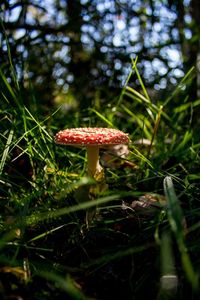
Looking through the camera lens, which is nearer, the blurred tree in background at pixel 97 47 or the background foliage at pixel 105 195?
the background foliage at pixel 105 195

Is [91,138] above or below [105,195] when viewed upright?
above

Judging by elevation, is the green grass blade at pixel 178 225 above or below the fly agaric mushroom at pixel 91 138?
below

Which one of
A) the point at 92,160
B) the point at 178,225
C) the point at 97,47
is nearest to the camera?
the point at 178,225

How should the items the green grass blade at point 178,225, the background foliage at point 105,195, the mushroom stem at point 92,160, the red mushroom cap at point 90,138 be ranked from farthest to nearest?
the mushroom stem at point 92,160, the red mushroom cap at point 90,138, the background foliage at point 105,195, the green grass blade at point 178,225

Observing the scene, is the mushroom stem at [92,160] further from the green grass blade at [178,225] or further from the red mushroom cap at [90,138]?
the green grass blade at [178,225]

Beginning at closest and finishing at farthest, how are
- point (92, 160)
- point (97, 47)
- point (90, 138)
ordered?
point (90, 138), point (92, 160), point (97, 47)

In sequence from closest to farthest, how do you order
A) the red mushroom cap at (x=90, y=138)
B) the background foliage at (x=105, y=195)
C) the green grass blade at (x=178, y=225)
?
1. the green grass blade at (x=178, y=225)
2. the background foliage at (x=105, y=195)
3. the red mushroom cap at (x=90, y=138)

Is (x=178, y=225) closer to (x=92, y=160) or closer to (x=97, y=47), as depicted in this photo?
(x=92, y=160)

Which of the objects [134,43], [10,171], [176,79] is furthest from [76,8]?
[10,171]

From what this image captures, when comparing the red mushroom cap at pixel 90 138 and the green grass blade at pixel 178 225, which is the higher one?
the red mushroom cap at pixel 90 138

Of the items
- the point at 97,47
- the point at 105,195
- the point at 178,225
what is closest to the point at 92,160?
→ the point at 105,195

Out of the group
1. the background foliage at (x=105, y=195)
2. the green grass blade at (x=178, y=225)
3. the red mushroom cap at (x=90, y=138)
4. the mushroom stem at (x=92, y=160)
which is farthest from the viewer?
the mushroom stem at (x=92, y=160)

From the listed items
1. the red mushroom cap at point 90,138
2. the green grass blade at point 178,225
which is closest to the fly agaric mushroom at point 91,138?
the red mushroom cap at point 90,138
